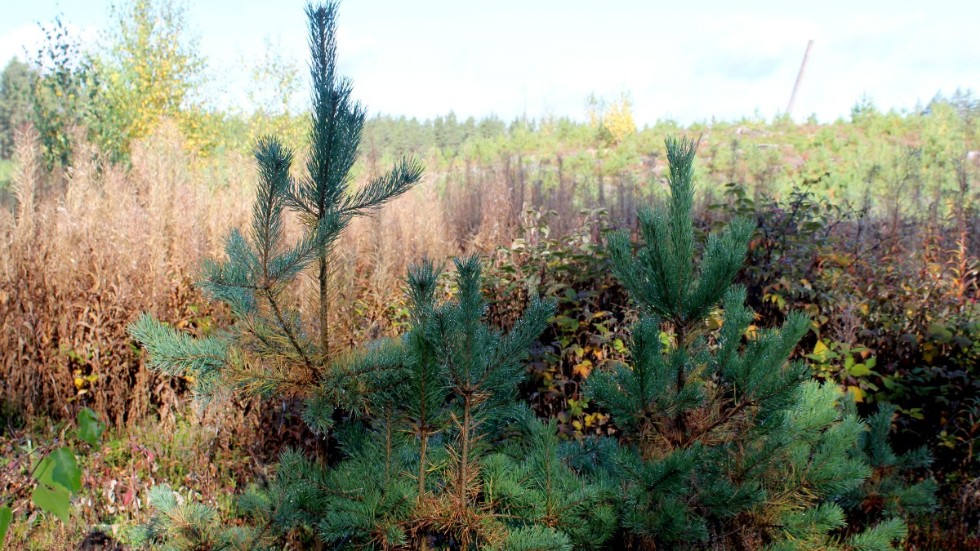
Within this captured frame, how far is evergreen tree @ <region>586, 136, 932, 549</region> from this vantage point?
2105 mm

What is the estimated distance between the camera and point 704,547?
242 centimetres

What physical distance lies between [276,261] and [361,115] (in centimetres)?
45

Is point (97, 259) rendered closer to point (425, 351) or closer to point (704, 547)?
point (425, 351)

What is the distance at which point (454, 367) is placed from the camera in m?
1.86

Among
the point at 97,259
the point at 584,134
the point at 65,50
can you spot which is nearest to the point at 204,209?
the point at 97,259

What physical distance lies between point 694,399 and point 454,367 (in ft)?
2.44

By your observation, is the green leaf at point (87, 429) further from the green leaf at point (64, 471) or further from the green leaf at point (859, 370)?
the green leaf at point (859, 370)

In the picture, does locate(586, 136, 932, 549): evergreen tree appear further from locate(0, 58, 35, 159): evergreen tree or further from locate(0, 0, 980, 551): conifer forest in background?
locate(0, 58, 35, 159): evergreen tree

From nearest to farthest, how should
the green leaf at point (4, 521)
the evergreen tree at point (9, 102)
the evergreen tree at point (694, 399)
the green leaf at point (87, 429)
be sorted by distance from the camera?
1. the green leaf at point (4, 521)
2. the green leaf at point (87, 429)
3. the evergreen tree at point (694, 399)
4. the evergreen tree at point (9, 102)

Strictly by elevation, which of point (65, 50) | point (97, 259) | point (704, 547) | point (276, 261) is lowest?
point (704, 547)

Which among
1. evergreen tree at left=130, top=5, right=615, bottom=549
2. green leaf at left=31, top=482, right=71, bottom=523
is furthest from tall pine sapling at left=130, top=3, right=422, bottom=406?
green leaf at left=31, top=482, right=71, bottom=523

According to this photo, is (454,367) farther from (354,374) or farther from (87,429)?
(87,429)

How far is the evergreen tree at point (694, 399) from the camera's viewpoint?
2.11m

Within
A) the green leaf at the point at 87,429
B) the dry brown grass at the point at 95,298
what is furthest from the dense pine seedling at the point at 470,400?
the dry brown grass at the point at 95,298
